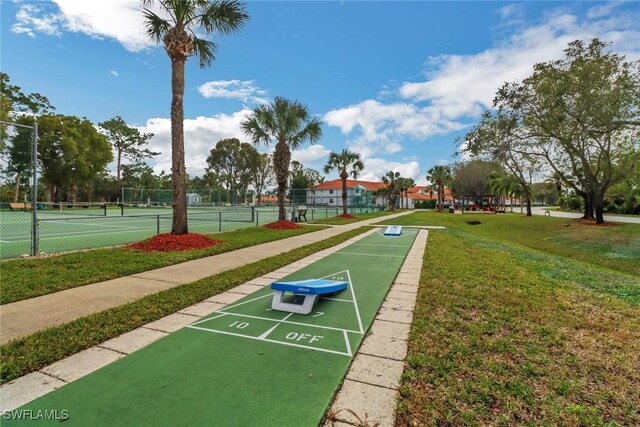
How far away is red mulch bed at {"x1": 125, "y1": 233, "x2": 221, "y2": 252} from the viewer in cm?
875

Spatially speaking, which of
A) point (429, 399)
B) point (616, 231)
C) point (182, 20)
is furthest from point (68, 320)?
point (616, 231)

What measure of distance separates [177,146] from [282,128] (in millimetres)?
8181

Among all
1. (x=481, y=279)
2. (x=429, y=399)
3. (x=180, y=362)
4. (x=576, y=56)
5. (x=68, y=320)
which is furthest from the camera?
(x=576, y=56)

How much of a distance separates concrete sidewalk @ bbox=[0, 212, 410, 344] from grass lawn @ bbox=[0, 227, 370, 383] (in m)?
0.27

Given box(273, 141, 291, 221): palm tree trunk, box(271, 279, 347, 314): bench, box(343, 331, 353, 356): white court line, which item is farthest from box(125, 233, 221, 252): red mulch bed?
box(273, 141, 291, 221): palm tree trunk

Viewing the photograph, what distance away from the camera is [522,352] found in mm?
3141

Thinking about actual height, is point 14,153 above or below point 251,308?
above

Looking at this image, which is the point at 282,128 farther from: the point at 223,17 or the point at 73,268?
the point at 73,268

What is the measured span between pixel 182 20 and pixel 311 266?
8.64 meters

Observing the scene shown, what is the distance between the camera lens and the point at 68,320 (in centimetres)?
387

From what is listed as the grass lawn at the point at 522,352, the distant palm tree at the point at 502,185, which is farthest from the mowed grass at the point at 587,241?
the distant palm tree at the point at 502,185

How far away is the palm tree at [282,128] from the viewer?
17.0 m

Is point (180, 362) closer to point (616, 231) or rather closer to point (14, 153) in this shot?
point (14, 153)

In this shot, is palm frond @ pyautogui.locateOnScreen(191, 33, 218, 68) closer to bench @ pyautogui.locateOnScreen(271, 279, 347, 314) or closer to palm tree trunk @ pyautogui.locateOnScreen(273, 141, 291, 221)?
palm tree trunk @ pyautogui.locateOnScreen(273, 141, 291, 221)
